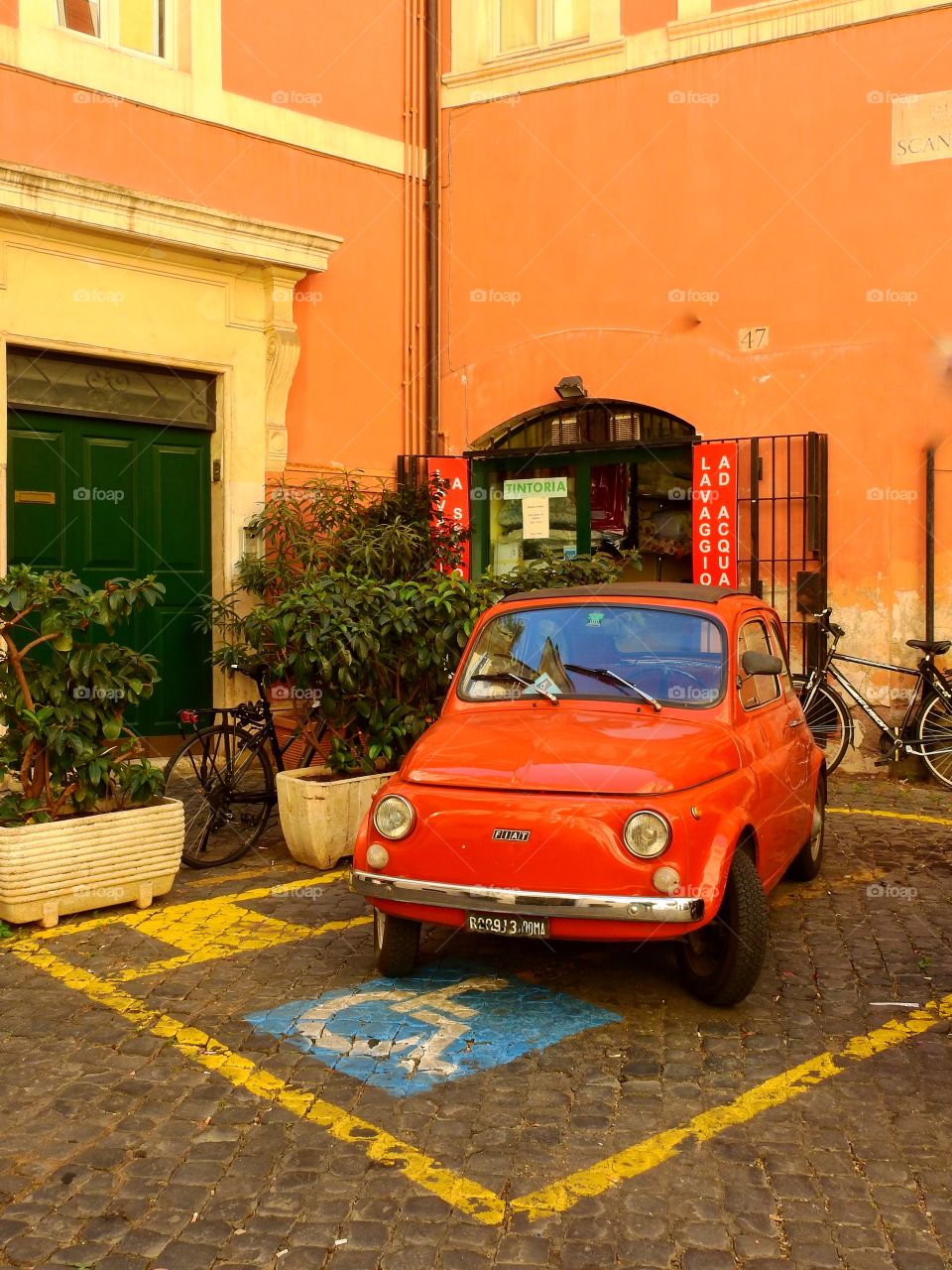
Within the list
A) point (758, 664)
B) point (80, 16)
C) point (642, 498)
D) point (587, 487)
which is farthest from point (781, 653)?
point (80, 16)

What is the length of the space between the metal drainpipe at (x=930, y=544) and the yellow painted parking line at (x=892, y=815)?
1864 mm

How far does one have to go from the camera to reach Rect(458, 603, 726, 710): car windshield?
582 centimetres

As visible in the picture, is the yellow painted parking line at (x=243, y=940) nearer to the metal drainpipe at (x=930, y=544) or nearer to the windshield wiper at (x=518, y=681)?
the windshield wiper at (x=518, y=681)

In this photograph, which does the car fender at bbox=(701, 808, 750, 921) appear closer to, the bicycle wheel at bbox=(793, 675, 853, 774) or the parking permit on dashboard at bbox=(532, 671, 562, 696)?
the parking permit on dashboard at bbox=(532, 671, 562, 696)

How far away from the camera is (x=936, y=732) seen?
10.1 m

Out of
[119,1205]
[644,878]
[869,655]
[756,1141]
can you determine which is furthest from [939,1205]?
[869,655]

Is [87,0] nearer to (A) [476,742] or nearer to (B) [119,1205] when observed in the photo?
(A) [476,742]

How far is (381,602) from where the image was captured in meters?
7.68

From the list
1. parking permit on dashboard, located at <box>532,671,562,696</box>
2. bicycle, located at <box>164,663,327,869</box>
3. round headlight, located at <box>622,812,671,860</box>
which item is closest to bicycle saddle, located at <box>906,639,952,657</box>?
bicycle, located at <box>164,663,327,869</box>

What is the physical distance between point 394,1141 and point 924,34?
9.91m

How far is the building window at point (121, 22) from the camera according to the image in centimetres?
975

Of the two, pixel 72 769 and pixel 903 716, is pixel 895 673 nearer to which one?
pixel 903 716

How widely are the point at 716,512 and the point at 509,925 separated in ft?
22.5

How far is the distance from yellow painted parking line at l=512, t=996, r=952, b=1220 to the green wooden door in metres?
6.38
